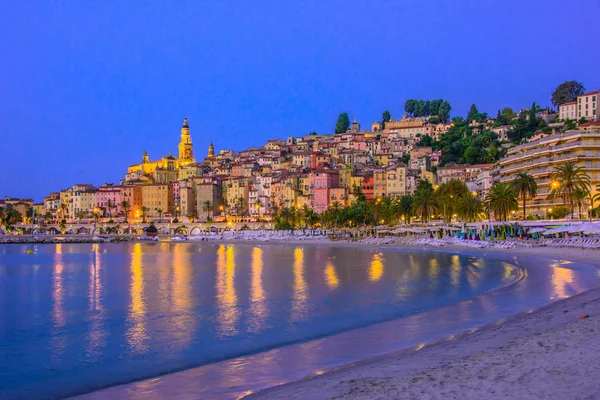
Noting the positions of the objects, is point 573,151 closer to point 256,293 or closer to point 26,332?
point 256,293

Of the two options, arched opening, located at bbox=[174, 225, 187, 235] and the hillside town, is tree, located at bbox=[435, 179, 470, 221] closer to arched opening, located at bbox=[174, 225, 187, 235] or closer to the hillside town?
the hillside town

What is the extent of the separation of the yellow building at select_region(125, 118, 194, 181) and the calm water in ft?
426

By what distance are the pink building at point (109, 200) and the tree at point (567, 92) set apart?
105m

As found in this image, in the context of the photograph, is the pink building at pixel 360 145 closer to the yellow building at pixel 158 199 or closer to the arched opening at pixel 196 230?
the arched opening at pixel 196 230

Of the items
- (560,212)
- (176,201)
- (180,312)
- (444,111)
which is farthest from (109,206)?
(180,312)

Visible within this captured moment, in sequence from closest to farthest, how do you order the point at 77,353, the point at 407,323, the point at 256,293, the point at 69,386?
1. the point at 69,386
2. the point at 77,353
3. the point at 407,323
4. the point at 256,293

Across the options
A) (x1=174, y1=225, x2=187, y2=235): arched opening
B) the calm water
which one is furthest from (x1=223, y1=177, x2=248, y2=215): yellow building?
the calm water

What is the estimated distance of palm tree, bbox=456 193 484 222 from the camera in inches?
2430

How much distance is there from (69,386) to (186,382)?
249 cm

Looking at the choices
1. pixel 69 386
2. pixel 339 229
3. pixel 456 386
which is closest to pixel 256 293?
pixel 69 386

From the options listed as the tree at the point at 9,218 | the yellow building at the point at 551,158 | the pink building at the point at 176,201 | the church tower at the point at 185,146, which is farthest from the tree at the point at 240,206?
the yellow building at the point at 551,158

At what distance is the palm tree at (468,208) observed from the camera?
6173 cm

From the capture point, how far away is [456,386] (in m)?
7.38

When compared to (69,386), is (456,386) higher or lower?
higher
